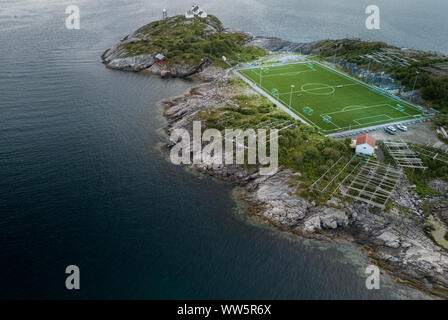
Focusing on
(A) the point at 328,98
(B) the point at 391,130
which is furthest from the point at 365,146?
(A) the point at 328,98

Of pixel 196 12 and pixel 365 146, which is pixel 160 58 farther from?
pixel 365 146

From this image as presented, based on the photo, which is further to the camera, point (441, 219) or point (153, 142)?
point (153, 142)

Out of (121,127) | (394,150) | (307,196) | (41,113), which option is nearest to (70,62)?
(41,113)

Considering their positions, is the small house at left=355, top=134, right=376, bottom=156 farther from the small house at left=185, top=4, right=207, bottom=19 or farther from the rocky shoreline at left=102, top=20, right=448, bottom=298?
the small house at left=185, top=4, right=207, bottom=19

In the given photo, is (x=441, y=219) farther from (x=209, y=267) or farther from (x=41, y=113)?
(x=41, y=113)

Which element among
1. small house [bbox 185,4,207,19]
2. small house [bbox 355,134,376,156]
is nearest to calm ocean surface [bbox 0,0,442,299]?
small house [bbox 355,134,376,156]

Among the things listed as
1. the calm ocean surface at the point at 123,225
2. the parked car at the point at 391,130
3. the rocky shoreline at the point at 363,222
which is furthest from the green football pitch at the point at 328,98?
the calm ocean surface at the point at 123,225

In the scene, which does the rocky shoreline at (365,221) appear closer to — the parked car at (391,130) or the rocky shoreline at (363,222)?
the rocky shoreline at (363,222)
